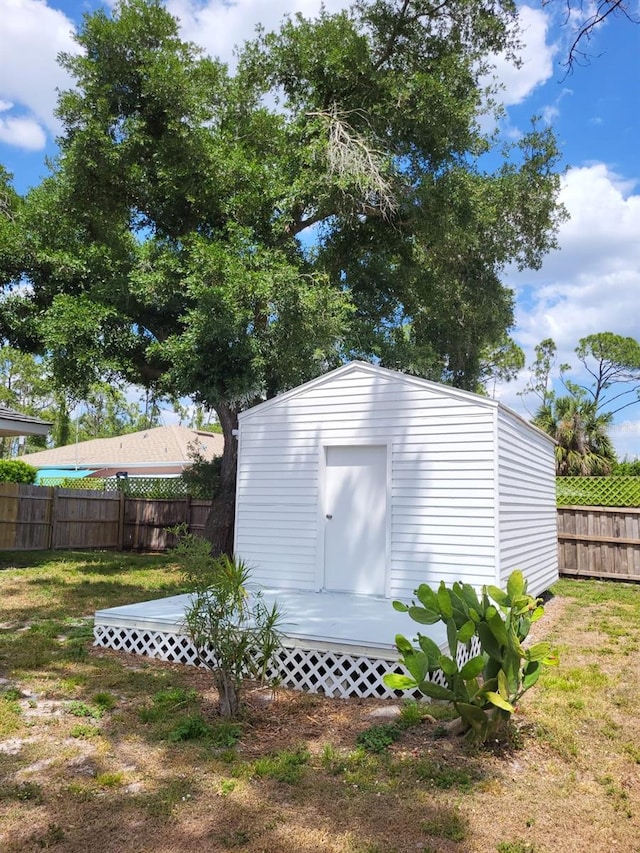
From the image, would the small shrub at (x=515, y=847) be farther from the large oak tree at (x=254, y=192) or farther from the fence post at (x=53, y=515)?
the fence post at (x=53, y=515)

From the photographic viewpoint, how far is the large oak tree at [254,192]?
9.91m

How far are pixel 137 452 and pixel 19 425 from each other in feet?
39.1

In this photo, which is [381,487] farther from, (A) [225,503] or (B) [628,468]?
(B) [628,468]

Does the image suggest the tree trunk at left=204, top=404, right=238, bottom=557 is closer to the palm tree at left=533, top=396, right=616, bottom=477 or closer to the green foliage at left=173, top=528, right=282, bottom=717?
the green foliage at left=173, top=528, right=282, bottom=717

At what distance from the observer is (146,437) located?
78.8ft

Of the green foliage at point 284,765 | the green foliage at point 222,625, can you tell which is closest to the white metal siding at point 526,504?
the green foliage at point 222,625

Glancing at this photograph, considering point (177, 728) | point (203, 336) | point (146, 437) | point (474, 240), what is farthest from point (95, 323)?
point (146, 437)

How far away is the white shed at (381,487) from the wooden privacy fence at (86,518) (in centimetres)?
608

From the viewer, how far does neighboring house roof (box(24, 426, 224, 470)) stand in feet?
72.1

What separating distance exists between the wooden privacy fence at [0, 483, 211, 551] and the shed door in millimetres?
6655

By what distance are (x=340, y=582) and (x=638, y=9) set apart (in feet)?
18.3

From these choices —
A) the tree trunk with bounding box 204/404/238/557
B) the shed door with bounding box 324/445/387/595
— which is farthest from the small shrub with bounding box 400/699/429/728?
the tree trunk with bounding box 204/404/238/557

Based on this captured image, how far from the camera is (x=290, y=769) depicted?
3115 millimetres

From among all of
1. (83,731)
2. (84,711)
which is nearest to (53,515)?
(84,711)
